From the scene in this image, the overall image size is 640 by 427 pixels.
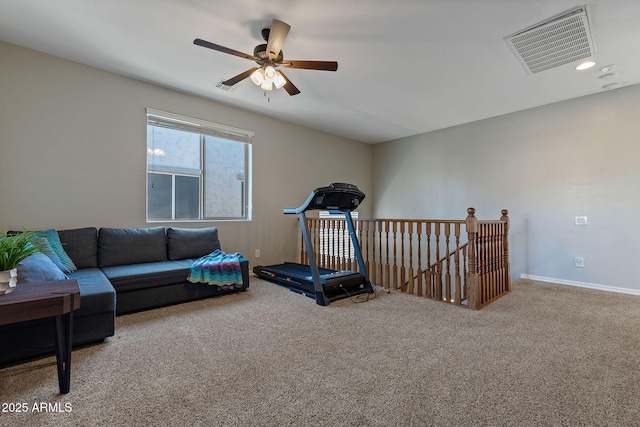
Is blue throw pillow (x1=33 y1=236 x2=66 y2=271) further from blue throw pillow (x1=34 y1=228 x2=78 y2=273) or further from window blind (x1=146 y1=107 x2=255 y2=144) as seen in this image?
window blind (x1=146 y1=107 x2=255 y2=144)

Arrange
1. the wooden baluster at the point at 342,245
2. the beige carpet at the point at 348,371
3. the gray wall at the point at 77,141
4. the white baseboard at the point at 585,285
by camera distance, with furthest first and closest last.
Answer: the wooden baluster at the point at 342,245, the white baseboard at the point at 585,285, the gray wall at the point at 77,141, the beige carpet at the point at 348,371

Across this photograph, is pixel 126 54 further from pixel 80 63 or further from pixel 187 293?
pixel 187 293

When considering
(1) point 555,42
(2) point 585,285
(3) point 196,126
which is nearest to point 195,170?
(3) point 196,126

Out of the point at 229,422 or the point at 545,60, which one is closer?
the point at 229,422

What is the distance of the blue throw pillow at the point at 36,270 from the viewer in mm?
1855

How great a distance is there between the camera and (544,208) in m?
4.27

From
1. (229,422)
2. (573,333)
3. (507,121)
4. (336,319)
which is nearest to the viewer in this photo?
(229,422)

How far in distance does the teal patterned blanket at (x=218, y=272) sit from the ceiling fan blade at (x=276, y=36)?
2.27m

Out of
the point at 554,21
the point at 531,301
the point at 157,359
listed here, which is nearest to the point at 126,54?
the point at 157,359

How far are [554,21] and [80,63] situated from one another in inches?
189

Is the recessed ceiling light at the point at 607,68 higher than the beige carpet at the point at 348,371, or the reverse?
the recessed ceiling light at the point at 607,68

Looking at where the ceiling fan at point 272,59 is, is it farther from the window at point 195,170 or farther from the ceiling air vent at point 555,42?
the ceiling air vent at point 555,42

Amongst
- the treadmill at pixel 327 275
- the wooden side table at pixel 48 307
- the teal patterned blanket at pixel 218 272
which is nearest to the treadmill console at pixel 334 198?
the treadmill at pixel 327 275

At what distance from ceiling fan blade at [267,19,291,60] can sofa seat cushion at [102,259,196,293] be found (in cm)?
239
